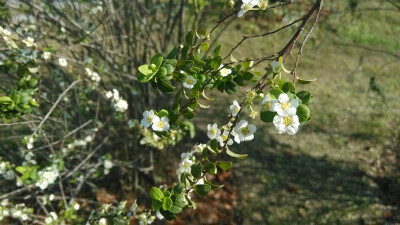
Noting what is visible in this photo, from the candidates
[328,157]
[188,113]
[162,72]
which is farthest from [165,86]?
[328,157]

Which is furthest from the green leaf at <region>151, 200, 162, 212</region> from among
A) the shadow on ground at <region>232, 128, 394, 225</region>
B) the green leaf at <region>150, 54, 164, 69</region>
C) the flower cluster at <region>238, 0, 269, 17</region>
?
the shadow on ground at <region>232, 128, 394, 225</region>

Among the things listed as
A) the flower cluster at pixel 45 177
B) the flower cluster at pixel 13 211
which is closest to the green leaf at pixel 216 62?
the flower cluster at pixel 45 177

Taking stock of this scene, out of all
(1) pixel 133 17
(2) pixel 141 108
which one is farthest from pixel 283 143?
(1) pixel 133 17

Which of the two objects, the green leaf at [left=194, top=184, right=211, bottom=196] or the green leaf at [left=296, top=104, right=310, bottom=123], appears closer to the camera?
the green leaf at [left=296, top=104, right=310, bottom=123]

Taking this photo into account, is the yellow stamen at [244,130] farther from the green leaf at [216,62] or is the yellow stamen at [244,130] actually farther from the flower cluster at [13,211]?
the flower cluster at [13,211]

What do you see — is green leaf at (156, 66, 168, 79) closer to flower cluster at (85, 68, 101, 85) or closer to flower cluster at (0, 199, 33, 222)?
flower cluster at (85, 68, 101, 85)

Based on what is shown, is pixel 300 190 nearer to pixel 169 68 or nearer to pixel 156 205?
pixel 156 205
